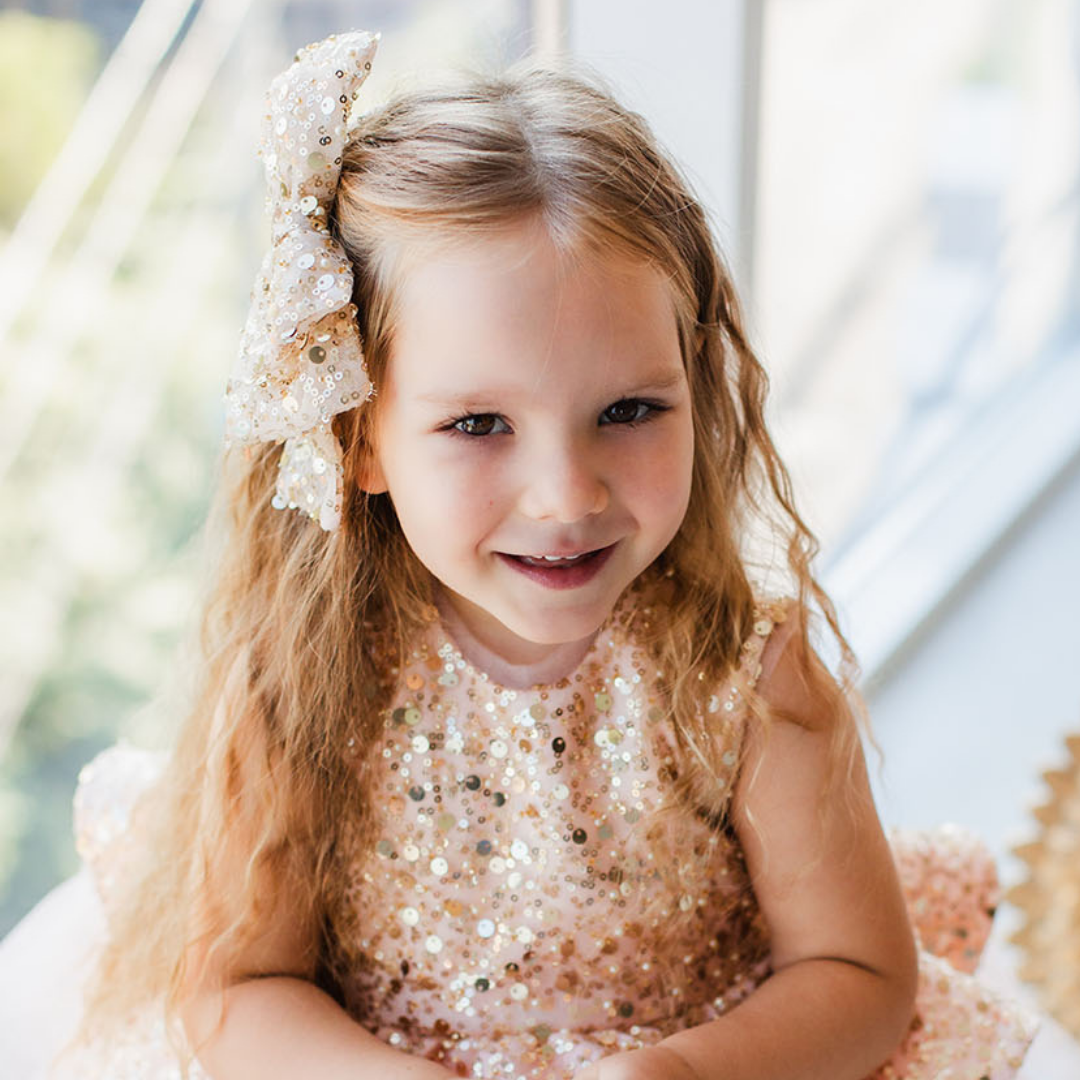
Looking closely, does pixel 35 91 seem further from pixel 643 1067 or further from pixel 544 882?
pixel 643 1067

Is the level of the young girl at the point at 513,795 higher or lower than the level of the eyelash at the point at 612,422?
lower

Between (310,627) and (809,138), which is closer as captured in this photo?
Answer: (310,627)

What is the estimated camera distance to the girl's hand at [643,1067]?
91 cm

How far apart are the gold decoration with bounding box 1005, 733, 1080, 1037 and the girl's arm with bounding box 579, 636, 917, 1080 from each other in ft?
1.19

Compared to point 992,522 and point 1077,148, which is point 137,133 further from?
point 1077,148

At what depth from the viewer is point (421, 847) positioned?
1050 millimetres

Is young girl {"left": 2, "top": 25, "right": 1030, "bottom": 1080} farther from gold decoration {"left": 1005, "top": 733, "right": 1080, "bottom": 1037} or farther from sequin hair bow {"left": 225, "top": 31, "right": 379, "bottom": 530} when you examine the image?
gold decoration {"left": 1005, "top": 733, "right": 1080, "bottom": 1037}

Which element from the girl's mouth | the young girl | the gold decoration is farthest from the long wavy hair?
the gold decoration

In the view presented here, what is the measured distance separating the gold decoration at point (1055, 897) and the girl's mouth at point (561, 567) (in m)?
0.63

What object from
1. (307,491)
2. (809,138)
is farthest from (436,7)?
(307,491)

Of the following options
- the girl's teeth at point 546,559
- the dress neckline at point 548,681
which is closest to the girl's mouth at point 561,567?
the girl's teeth at point 546,559

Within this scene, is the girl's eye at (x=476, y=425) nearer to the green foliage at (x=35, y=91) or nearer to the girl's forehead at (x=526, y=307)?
the girl's forehead at (x=526, y=307)

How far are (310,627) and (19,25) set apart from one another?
603mm

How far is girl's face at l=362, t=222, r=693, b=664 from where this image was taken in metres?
0.86
